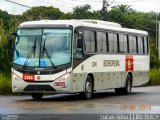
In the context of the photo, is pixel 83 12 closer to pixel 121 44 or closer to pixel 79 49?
pixel 121 44

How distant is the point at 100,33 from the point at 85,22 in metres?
1.42

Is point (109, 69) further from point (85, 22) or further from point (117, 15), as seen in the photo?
point (117, 15)

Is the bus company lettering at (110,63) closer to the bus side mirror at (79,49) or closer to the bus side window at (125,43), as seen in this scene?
→ the bus side window at (125,43)

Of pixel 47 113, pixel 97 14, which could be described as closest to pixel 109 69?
pixel 47 113

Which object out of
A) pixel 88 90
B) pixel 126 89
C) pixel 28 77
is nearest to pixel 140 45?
pixel 126 89

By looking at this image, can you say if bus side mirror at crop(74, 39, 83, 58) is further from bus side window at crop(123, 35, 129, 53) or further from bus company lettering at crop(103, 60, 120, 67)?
bus side window at crop(123, 35, 129, 53)

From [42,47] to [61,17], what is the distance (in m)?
61.3

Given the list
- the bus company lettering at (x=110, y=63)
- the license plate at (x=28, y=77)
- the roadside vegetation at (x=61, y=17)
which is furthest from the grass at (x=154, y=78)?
the license plate at (x=28, y=77)

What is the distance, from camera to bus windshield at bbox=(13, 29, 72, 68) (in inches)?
852

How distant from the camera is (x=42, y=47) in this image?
2183 cm

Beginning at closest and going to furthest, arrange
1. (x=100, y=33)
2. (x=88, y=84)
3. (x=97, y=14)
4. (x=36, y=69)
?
(x=36, y=69), (x=88, y=84), (x=100, y=33), (x=97, y=14)

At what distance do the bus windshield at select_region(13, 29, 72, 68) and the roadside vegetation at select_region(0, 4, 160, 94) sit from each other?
524 centimetres

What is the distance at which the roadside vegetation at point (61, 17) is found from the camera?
102 feet

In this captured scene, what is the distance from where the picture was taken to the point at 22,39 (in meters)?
22.3
